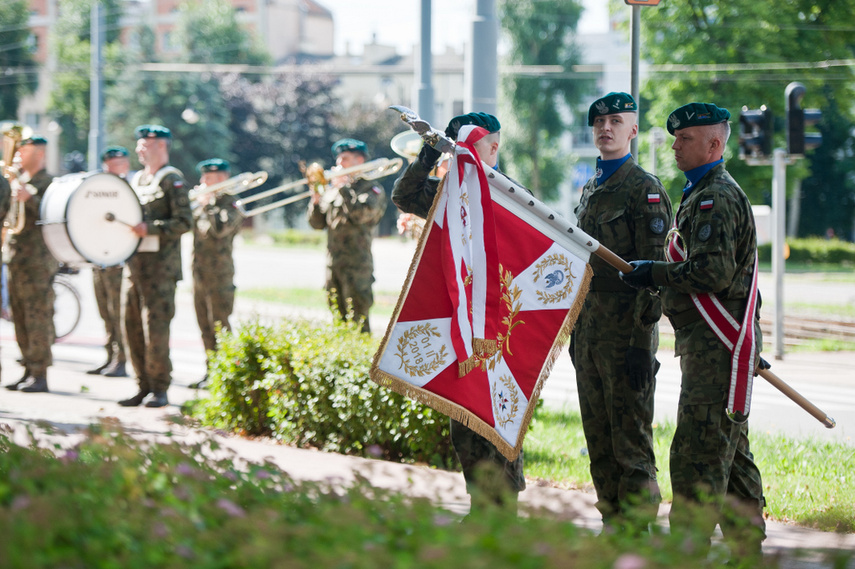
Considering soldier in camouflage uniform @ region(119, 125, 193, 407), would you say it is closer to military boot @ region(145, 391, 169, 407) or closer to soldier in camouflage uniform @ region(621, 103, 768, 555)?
military boot @ region(145, 391, 169, 407)

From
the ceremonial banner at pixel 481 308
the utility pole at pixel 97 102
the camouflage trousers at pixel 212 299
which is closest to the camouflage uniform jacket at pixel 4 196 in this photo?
the camouflage trousers at pixel 212 299

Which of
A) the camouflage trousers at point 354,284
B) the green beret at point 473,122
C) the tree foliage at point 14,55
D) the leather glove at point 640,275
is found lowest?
the camouflage trousers at point 354,284

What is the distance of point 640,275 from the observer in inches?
174

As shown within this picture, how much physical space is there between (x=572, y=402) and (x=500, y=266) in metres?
5.28

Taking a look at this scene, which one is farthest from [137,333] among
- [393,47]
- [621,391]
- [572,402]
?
[393,47]

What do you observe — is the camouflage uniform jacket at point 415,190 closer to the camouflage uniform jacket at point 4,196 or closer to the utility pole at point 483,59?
the utility pole at point 483,59

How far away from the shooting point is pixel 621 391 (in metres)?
4.74

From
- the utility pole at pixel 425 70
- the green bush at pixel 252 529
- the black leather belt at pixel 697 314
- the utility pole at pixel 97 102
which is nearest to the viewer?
the green bush at pixel 252 529

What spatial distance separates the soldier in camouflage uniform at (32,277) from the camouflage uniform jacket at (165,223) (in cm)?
132

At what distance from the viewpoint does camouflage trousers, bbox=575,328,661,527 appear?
4711 millimetres

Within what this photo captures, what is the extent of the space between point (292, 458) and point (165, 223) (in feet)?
9.74

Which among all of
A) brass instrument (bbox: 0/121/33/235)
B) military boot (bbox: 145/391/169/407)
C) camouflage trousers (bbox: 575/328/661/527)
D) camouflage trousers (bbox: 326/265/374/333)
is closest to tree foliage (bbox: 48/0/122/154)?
brass instrument (bbox: 0/121/33/235)

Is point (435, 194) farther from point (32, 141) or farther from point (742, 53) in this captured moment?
point (742, 53)

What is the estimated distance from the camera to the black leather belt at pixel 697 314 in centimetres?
434
